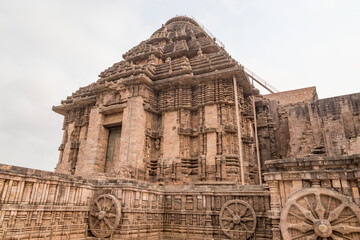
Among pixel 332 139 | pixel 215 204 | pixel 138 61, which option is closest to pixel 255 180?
pixel 332 139

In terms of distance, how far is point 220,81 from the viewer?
18.4 metres

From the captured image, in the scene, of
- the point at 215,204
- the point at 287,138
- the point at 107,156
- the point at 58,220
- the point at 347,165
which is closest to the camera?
the point at 347,165

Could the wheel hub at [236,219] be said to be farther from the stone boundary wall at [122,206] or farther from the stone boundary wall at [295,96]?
the stone boundary wall at [295,96]

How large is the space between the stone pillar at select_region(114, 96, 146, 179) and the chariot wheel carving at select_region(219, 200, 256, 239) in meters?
6.88

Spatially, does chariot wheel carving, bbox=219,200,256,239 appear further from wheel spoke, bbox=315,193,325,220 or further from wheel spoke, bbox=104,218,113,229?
wheel spoke, bbox=104,218,113,229

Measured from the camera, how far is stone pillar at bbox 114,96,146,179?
53.4 ft

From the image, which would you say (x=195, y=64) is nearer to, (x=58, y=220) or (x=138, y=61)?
(x=138, y=61)

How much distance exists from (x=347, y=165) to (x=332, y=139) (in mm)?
12229

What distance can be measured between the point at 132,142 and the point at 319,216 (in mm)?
12170

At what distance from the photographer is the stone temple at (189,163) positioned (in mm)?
7656

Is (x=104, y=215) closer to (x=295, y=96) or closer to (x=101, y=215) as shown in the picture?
(x=101, y=215)

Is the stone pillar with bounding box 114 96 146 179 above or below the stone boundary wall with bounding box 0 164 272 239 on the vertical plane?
above

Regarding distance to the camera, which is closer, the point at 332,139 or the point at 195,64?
the point at 332,139

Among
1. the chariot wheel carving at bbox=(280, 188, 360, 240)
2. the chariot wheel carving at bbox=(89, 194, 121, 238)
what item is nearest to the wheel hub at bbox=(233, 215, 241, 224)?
the chariot wheel carving at bbox=(280, 188, 360, 240)
